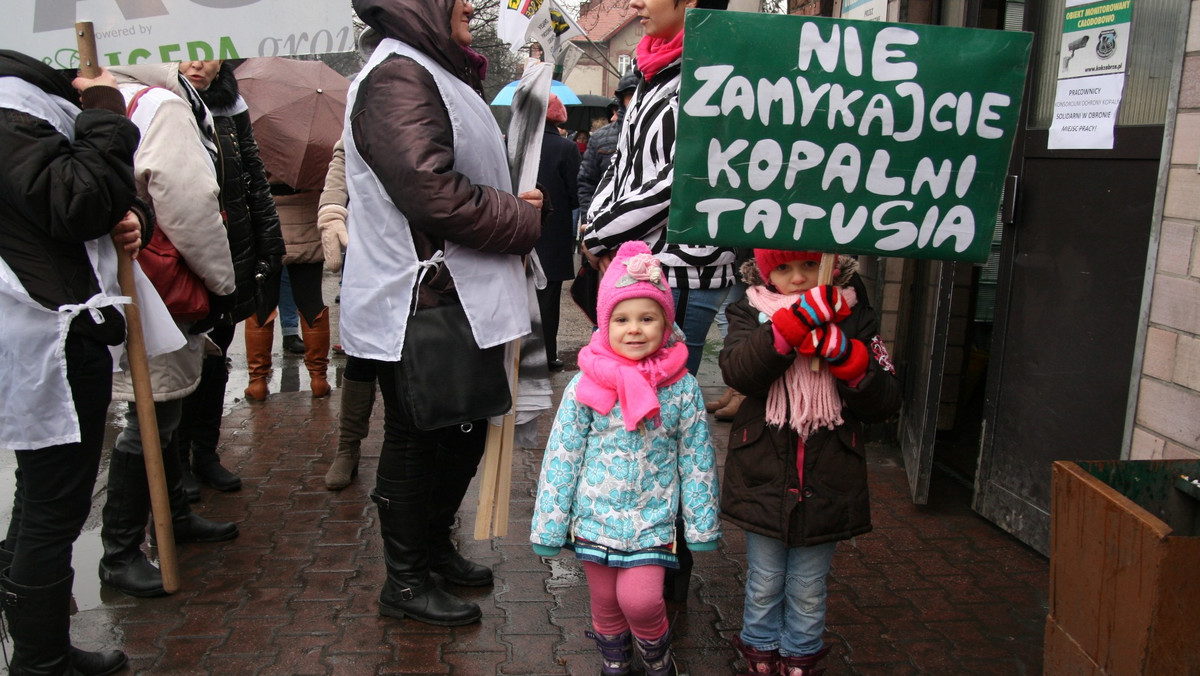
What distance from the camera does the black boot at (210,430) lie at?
4785 mm

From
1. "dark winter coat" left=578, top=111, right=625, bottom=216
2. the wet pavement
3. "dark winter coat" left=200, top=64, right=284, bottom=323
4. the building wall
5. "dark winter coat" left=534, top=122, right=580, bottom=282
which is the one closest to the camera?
the building wall

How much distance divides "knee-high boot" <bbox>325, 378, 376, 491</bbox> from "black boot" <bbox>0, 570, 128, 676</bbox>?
6.18ft

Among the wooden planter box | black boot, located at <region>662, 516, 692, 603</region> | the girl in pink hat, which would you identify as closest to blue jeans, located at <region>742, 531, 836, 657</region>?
the girl in pink hat

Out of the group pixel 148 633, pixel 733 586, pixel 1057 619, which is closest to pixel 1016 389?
pixel 733 586

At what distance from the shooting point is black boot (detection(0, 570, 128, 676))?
9.66 ft

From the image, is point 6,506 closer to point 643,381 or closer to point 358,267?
point 358,267

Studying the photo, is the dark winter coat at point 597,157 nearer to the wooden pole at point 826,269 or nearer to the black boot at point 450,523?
the black boot at point 450,523

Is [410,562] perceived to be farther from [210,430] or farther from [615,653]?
[210,430]

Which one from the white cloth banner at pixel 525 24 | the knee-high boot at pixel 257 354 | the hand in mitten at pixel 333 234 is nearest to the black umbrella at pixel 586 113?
the white cloth banner at pixel 525 24

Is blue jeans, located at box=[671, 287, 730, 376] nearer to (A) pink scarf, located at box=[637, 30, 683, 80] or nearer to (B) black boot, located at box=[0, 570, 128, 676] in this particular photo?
(A) pink scarf, located at box=[637, 30, 683, 80]

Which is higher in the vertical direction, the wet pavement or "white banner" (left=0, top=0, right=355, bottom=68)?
"white banner" (left=0, top=0, right=355, bottom=68)

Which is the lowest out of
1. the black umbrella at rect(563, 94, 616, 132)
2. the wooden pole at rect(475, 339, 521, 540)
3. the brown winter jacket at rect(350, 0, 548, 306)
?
the wooden pole at rect(475, 339, 521, 540)

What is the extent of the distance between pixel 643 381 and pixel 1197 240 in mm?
1950

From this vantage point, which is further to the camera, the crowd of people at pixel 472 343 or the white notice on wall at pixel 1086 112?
the white notice on wall at pixel 1086 112
